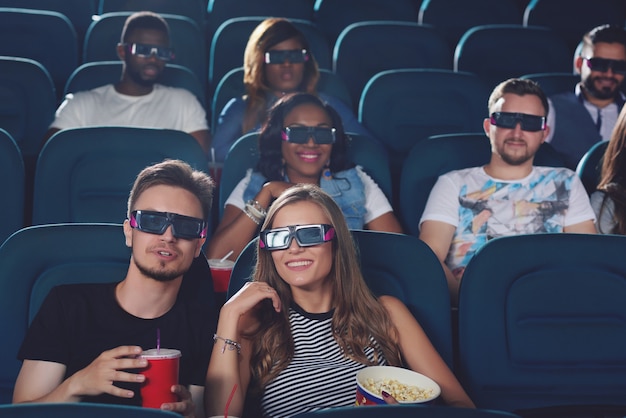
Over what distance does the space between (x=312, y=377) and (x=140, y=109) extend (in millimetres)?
1882

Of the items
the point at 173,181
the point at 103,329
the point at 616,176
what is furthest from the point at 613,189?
the point at 103,329

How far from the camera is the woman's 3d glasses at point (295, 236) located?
5.92 ft

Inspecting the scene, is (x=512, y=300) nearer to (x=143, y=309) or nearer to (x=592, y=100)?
Answer: (x=143, y=309)

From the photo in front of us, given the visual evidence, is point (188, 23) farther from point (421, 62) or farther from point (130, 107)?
point (421, 62)

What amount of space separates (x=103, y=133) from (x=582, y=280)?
139 cm

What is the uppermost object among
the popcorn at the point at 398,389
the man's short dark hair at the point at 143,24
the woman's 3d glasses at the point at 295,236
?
the man's short dark hair at the point at 143,24

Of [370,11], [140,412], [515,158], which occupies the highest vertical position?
[370,11]

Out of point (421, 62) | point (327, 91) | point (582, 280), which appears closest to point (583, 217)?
point (582, 280)

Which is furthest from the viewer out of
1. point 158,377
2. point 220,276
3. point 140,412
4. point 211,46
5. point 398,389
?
point 211,46

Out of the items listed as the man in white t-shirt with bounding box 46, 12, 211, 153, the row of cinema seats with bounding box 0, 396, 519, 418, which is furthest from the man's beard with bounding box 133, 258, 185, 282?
the man in white t-shirt with bounding box 46, 12, 211, 153

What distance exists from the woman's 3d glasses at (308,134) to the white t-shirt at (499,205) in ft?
1.16

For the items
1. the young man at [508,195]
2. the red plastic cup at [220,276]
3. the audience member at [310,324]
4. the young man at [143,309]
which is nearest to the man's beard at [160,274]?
the young man at [143,309]

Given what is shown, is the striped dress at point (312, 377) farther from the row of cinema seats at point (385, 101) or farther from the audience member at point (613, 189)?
the row of cinema seats at point (385, 101)

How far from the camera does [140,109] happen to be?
3.39 meters
